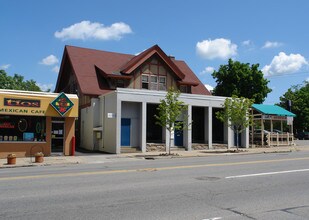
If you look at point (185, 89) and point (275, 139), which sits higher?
point (185, 89)

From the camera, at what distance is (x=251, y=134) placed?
114 ft

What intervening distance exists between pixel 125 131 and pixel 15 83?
66079mm

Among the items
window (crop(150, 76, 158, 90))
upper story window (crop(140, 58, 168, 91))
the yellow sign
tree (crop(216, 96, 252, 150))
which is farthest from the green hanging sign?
tree (crop(216, 96, 252, 150))

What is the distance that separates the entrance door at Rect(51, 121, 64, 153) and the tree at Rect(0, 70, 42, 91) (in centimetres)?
6006

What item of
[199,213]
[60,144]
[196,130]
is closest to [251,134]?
[196,130]

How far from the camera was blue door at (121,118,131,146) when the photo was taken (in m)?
27.1

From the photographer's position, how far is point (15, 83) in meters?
85.6

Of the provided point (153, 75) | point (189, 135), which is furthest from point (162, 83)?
point (189, 135)

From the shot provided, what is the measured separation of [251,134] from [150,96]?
1249 cm

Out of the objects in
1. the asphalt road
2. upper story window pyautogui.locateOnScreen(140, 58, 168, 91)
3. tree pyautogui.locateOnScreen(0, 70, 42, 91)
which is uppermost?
tree pyautogui.locateOnScreen(0, 70, 42, 91)

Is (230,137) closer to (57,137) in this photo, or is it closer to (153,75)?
(153,75)

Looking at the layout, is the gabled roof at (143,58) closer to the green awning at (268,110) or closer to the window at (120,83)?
the window at (120,83)

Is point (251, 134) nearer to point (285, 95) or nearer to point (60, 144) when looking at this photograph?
point (60, 144)

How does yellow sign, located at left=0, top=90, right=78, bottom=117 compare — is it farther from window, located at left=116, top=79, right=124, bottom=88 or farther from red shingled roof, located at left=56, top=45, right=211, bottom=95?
window, located at left=116, top=79, right=124, bottom=88
